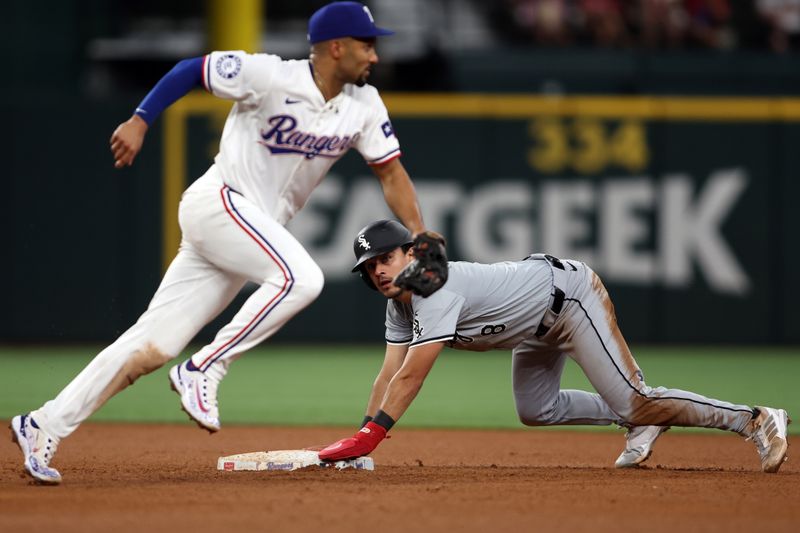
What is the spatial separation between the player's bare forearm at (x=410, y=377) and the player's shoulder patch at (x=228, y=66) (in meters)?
1.35

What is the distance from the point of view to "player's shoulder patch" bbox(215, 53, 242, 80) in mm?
5070

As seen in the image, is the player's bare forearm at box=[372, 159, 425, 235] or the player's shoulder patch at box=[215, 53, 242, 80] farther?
the player's bare forearm at box=[372, 159, 425, 235]

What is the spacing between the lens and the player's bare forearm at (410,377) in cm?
523

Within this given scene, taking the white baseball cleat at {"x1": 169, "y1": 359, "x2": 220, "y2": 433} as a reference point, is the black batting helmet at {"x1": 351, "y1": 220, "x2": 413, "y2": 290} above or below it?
above

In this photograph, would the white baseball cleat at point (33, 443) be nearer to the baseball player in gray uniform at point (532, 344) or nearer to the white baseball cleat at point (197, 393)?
the white baseball cleat at point (197, 393)

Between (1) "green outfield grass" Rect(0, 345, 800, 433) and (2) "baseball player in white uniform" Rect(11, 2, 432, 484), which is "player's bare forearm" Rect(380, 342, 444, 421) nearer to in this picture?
(2) "baseball player in white uniform" Rect(11, 2, 432, 484)

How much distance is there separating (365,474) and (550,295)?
1.14 meters

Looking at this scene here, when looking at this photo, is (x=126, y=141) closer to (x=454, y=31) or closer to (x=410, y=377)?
(x=410, y=377)

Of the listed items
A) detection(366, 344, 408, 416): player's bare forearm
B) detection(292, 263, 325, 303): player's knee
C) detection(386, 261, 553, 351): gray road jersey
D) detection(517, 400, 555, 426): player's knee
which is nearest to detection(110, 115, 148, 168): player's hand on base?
detection(292, 263, 325, 303): player's knee

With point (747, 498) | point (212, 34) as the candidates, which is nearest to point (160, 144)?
point (212, 34)

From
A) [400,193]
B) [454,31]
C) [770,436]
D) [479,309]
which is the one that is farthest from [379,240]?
[454,31]

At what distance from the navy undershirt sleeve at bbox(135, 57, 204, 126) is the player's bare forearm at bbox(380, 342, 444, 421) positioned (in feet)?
4.64

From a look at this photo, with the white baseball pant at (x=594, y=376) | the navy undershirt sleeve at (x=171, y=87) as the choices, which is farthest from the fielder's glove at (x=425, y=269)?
the navy undershirt sleeve at (x=171, y=87)

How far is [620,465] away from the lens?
6.05 m
